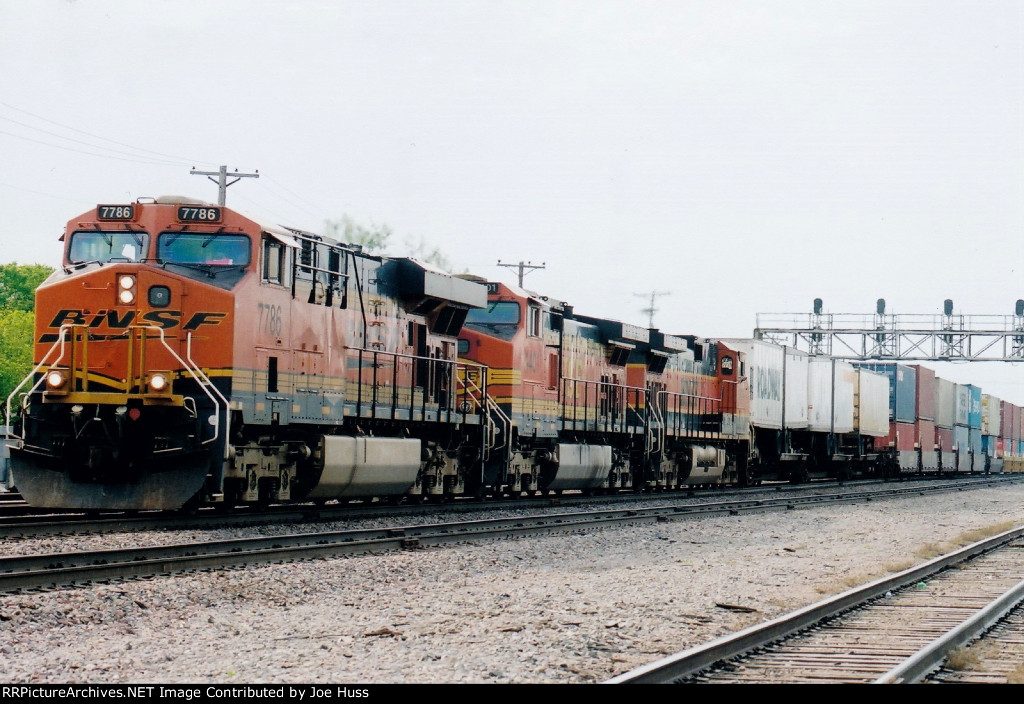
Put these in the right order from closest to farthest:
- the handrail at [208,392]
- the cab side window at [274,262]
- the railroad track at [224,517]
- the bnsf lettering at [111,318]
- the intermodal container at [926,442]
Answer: the railroad track at [224,517], the handrail at [208,392], the bnsf lettering at [111,318], the cab side window at [274,262], the intermodal container at [926,442]

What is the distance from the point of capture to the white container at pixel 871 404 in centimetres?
3984

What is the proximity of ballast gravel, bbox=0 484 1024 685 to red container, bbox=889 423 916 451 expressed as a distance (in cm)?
3039

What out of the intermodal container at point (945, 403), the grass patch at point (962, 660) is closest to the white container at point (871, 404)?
the intermodal container at point (945, 403)

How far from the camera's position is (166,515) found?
14.5 meters

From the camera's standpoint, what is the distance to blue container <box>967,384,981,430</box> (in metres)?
54.1

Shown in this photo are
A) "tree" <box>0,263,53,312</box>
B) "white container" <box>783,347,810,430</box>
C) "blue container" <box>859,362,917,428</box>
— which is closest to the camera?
"white container" <box>783,347,810,430</box>

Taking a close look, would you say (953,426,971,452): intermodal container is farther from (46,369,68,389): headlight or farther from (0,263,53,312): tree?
(0,263,53,312): tree

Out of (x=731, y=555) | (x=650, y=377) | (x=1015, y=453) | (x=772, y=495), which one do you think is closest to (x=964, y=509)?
(x=772, y=495)

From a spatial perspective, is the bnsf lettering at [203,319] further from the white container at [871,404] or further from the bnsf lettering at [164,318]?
the white container at [871,404]

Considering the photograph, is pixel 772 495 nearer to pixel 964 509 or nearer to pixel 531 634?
pixel 964 509

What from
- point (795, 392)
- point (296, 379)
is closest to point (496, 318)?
point (296, 379)

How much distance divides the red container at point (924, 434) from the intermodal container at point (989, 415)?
10830mm

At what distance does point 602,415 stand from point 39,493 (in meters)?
13.0

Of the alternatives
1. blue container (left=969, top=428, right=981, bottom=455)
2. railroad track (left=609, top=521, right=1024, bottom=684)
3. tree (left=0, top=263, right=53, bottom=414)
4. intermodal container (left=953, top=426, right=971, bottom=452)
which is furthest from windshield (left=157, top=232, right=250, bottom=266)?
tree (left=0, top=263, right=53, bottom=414)
